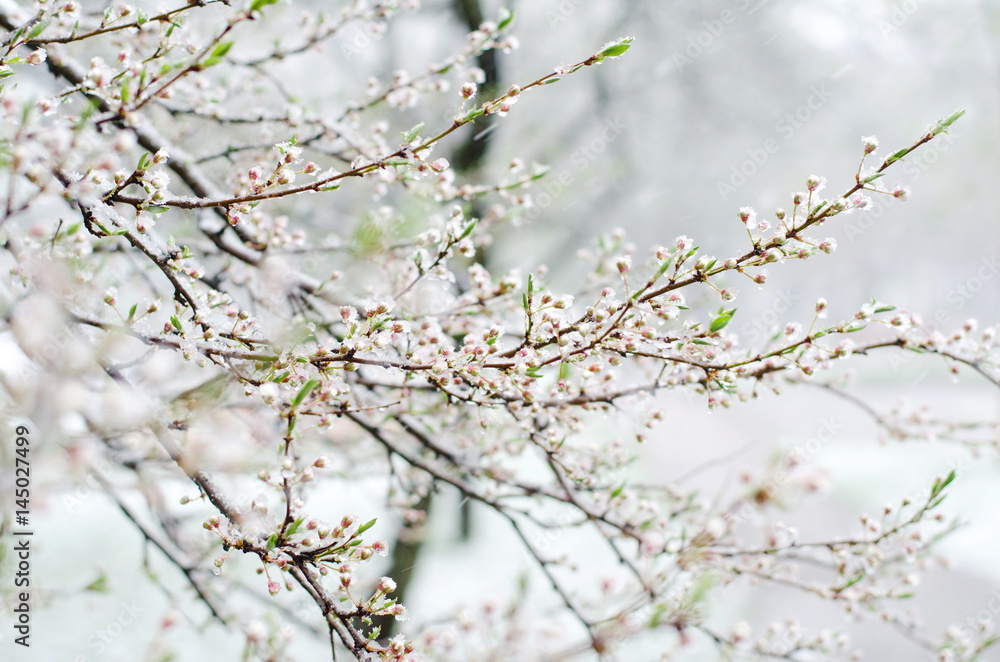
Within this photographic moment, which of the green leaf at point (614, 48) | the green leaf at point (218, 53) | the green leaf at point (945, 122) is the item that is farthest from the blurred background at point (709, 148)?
the green leaf at point (218, 53)

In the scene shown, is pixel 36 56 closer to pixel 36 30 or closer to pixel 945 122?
pixel 36 30

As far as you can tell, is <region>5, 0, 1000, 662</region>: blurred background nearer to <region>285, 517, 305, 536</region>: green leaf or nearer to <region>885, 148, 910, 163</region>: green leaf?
<region>885, 148, 910, 163</region>: green leaf

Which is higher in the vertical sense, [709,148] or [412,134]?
[709,148]

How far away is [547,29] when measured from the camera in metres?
6.98

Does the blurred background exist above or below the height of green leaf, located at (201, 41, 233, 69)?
above

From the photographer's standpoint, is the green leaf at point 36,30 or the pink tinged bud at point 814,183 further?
the green leaf at point 36,30

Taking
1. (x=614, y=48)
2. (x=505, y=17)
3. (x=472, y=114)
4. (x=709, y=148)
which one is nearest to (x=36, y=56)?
(x=472, y=114)

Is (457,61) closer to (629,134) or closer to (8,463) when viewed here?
(8,463)

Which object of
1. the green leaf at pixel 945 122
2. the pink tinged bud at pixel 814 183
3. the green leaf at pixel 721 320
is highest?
the pink tinged bud at pixel 814 183

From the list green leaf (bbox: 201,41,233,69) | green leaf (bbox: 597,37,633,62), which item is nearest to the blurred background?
green leaf (bbox: 597,37,633,62)

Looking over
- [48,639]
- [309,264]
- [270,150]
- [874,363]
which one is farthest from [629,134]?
[874,363]

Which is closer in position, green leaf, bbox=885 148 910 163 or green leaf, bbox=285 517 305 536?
green leaf, bbox=885 148 910 163

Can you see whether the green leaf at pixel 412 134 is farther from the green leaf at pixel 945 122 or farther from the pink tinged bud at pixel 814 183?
the green leaf at pixel 945 122

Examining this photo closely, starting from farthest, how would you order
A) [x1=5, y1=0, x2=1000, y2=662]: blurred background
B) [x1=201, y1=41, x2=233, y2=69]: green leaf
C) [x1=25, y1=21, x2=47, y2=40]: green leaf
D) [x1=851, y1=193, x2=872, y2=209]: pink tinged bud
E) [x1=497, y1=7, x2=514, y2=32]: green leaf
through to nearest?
[x1=5, y1=0, x2=1000, y2=662]: blurred background → [x1=497, y1=7, x2=514, y2=32]: green leaf → [x1=25, y1=21, x2=47, y2=40]: green leaf → [x1=851, y1=193, x2=872, y2=209]: pink tinged bud → [x1=201, y1=41, x2=233, y2=69]: green leaf
